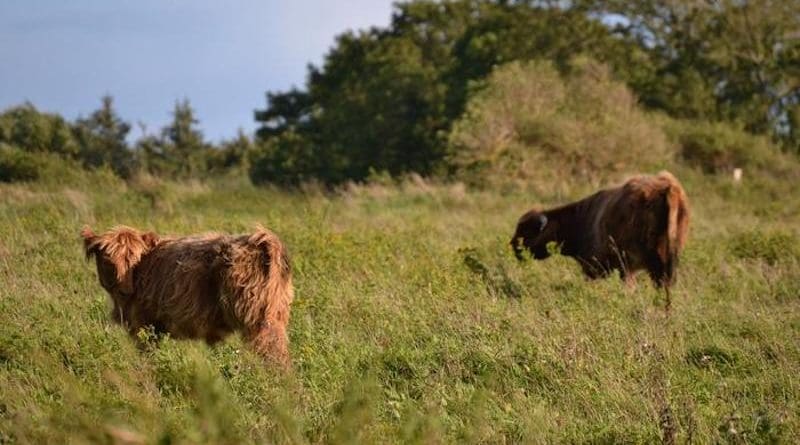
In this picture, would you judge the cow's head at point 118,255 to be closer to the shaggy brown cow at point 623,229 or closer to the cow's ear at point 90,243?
the cow's ear at point 90,243

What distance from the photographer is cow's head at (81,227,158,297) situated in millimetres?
6504

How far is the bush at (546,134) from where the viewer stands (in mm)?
21844

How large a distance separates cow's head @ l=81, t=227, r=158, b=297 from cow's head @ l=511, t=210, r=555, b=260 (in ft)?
16.7

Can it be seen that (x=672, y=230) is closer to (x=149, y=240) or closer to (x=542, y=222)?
(x=542, y=222)

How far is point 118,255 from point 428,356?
7.49 ft

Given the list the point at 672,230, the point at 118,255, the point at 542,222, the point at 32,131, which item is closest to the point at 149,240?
the point at 118,255

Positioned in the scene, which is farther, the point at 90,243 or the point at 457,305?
the point at 457,305

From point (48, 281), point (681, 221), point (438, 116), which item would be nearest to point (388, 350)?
point (48, 281)

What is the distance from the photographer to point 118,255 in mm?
6520

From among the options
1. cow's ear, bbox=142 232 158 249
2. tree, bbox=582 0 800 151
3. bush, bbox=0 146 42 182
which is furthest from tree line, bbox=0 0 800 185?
cow's ear, bbox=142 232 158 249

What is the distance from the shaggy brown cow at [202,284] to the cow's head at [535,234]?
5.09 m

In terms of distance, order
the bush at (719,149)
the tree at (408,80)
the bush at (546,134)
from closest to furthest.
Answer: the bush at (546,134) → the bush at (719,149) → the tree at (408,80)

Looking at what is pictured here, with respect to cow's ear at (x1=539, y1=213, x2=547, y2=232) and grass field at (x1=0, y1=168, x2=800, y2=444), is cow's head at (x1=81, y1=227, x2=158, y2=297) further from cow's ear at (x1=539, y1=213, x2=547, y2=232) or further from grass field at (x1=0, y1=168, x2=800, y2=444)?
cow's ear at (x1=539, y1=213, x2=547, y2=232)

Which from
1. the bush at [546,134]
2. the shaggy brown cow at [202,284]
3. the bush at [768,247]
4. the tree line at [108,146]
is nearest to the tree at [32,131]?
the tree line at [108,146]
